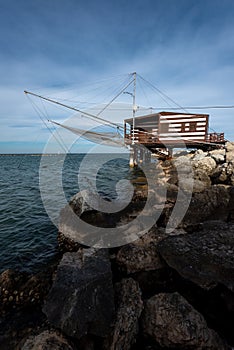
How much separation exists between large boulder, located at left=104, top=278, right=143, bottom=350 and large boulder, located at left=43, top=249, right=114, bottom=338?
19 cm

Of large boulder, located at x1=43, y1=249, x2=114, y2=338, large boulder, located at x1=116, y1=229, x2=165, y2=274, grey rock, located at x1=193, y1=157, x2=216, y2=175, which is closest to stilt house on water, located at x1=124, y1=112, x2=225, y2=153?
grey rock, located at x1=193, y1=157, x2=216, y2=175

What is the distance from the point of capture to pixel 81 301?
383 centimetres

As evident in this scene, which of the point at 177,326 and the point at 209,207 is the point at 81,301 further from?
the point at 209,207

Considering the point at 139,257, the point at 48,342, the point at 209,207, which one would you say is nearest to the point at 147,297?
the point at 139,257

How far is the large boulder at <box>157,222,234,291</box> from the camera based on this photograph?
4402mm

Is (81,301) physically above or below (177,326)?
above

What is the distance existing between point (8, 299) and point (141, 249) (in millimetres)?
3979

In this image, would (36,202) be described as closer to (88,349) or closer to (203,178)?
(88,349)

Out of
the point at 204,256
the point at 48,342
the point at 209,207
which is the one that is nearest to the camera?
the point at 48,342

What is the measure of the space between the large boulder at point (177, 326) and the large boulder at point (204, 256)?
853mm

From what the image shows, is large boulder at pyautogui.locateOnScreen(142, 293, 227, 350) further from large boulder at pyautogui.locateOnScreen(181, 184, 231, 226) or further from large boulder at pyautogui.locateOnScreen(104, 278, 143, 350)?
large boulder at pyautogui.locateOnScreen(181, 184, 231, 226)

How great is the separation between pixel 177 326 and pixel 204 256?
1809mm

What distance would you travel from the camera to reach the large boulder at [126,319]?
3564 mm

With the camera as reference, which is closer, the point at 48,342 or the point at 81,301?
the point at 48,342
